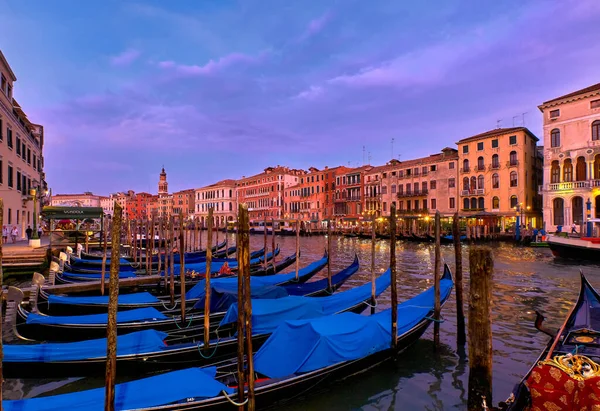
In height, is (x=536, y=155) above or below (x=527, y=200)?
above

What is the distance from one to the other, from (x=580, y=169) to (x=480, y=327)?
27.5 m

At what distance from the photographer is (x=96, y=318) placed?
6.34 metres

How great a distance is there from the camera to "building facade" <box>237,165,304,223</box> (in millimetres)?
56875

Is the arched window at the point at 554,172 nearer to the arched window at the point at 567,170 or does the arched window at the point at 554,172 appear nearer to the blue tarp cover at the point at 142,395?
the arched window at the point at 567,170

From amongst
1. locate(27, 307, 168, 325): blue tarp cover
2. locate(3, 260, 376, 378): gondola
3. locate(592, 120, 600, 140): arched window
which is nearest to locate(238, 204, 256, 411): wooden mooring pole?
locate(3, 260, 376, 378): gondola

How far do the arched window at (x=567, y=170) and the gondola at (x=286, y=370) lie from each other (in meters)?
24.7

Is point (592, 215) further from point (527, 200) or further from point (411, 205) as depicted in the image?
point (411, 205)

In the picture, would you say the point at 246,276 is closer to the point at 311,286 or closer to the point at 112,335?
the point at 112,335

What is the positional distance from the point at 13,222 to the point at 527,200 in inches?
1345

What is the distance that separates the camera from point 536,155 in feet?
110

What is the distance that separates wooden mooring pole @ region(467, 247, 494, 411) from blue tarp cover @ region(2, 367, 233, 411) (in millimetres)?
2323

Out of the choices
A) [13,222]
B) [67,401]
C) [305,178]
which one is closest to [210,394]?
[67,401]

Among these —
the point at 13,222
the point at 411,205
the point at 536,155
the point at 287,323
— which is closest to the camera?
the point at 287,323

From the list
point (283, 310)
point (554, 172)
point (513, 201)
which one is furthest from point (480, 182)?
point (283, 310)
